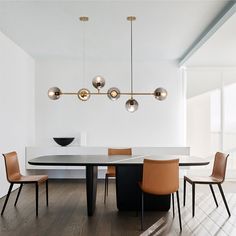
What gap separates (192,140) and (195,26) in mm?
2972

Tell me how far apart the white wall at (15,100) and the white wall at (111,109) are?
33 cm

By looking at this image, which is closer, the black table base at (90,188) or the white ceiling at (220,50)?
the black table base at (90,188)

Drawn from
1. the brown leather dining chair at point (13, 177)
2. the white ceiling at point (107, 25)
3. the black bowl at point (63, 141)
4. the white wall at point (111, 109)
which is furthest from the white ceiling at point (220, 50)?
the brown leather dining chair at point (13, 177)

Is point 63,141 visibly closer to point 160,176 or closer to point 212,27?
point 160,176

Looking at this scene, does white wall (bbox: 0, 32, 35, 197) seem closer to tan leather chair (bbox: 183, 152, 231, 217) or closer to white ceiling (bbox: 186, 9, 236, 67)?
tan leather chair (bbox: 183, 152, 231, 217)

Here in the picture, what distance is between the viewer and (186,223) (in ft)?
11.6

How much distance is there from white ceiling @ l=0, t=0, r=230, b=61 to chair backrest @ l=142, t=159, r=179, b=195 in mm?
1919

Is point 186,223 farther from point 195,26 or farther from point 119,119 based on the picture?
point 119,119

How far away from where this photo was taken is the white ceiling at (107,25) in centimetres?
Result: 378

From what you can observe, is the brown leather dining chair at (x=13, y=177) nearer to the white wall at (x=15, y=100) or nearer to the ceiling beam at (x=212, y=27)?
the white wall at (x=15, y=100)

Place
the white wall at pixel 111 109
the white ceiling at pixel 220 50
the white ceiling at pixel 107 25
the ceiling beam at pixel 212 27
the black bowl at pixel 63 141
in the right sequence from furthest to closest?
the white wall at pixel 111 109, the black bowl at pixel 63 141, the white ceiling at pixel 220 50, the white ceiling at pixel 107 25, the ceiling beam at pixel 212 27

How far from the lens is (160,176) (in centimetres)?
330

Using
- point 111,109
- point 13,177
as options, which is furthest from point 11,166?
point 111,109

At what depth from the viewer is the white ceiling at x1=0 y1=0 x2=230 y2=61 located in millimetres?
3776
